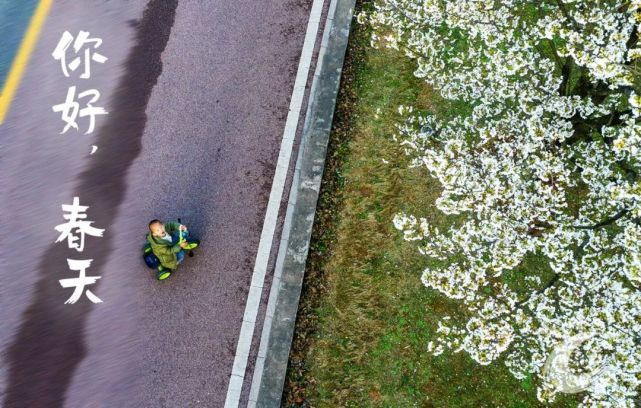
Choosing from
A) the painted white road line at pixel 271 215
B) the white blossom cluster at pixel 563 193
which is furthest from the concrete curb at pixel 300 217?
the white blossom cluster at pixel 563 193

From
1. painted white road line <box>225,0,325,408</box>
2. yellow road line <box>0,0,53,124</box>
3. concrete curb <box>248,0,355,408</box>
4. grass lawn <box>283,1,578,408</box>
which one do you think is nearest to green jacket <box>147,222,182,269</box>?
painted white road line <box>225,0,325,408</box>

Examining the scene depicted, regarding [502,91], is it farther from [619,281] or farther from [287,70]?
[287,70]

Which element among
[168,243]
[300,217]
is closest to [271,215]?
[300,217]

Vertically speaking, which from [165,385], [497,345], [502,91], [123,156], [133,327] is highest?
[502,91]

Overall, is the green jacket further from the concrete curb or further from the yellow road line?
the yellow road line

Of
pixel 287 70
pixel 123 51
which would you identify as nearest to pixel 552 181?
pixel 287 70

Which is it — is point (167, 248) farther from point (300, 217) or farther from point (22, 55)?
point (22, 55)

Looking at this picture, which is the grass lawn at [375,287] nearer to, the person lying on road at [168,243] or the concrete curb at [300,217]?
the concrete curb at [300,217]
